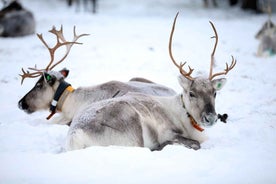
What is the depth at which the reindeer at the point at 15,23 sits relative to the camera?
39.6 feet

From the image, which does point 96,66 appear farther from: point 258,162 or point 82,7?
point 82,7

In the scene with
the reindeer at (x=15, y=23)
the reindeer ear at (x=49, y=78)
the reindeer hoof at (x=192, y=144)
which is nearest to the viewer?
the reindeer hoof at (x=192, y=144)

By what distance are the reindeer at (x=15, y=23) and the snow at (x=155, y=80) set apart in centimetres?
44

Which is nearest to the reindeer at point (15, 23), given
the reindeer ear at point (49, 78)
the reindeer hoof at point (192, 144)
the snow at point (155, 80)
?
the snow at point (155, 80)

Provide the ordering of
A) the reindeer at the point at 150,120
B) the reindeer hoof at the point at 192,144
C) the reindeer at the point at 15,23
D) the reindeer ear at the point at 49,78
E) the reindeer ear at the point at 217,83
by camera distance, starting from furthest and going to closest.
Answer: the reindeer at the point at 15,23 → the reindeer ear at the point at 49,78 → the reindeer ear at the point at 217,83 → the reindeer hoof at the point at 192,144 → the reindeer at the point at 150,120

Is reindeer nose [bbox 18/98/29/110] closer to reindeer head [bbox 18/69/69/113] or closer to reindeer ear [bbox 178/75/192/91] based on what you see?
reindeer head [bbox 18/69/69/113]

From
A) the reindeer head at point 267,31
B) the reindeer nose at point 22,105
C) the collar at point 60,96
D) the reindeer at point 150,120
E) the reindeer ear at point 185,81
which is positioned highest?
the reindeer ear at point 185,81

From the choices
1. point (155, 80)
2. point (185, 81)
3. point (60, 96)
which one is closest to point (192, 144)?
point (185, 81)

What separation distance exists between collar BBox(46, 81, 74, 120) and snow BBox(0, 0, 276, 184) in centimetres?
24

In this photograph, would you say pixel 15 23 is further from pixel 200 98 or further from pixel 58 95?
pixel 200 98

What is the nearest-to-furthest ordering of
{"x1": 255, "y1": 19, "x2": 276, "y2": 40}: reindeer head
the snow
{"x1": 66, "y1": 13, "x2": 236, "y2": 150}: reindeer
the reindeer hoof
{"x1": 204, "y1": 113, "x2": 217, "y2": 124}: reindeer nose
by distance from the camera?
the snow → {"x1": 66, "y1": 13, "x2": 236, "y2": 150}: reindeer → {"x1": 204, "y1": 113, "x2": 217, "y2": 124}: reindeer nose → the reindeer hoof → {"x1": 255, "y1": 19, "x2": 276, "y2": 40}: reindeer head

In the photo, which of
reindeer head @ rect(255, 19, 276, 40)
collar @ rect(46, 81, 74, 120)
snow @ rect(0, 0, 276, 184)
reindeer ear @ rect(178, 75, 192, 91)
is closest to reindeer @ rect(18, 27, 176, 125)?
collar @ rect(46, 81, 74, 120)

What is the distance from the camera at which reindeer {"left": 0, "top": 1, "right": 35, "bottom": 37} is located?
12062 mm

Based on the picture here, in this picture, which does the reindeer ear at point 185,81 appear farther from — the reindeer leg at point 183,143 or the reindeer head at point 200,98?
→ the reindeer leg at point 183,143
